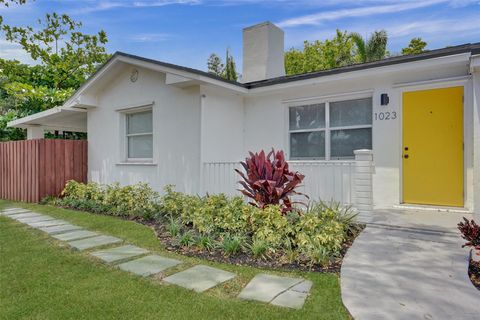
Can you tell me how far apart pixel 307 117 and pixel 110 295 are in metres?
6.06

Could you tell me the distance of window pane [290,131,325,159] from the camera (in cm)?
774

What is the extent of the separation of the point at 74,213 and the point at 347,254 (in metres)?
6.43

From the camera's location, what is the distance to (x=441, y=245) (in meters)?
4.46

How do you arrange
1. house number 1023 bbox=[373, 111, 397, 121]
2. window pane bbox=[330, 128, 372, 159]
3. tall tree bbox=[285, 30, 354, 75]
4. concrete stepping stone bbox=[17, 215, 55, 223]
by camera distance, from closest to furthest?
house number 1023 bbox=[373, 111, 397, 121] → concrete stepping stone bbox=[17, 215, 55, 223] → window pane bbox=[330, 128, 372, 159] → tall tree bbox=[285, 30, 354, 75]

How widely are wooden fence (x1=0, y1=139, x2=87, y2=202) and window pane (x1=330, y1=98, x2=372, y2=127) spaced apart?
790 cm

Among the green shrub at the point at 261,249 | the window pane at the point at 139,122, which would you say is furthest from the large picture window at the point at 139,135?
the green shrub at the point at 261,249

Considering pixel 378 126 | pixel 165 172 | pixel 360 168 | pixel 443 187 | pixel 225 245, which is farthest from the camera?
pixel 165 172

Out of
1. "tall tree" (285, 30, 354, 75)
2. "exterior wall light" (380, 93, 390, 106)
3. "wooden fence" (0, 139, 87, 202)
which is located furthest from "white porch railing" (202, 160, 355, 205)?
"tall tree" (285, 30, 354, 75)

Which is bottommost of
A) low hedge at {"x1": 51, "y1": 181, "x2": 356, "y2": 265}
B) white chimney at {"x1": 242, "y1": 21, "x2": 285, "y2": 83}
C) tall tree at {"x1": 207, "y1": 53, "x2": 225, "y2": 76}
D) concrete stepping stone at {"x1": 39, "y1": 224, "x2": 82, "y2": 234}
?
concrete stepping stone at {"x1": 39, "y1": 224, "x2": 82, "y2": 234}

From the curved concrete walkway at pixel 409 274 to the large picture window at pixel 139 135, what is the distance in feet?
20.3

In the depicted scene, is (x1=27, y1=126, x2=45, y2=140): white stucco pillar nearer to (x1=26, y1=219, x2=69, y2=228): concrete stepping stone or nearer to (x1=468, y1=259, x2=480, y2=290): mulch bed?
(x1=26, y1=219, x2=69, y2=228): concrete stepping stone

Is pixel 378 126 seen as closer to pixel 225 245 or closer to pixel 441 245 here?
pixel 441 245

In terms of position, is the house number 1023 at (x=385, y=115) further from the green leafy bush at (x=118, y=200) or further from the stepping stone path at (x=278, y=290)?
the green leafy bush at (x=118, y=200)

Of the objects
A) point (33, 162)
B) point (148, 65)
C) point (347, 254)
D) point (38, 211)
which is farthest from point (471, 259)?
point (33, 162)
